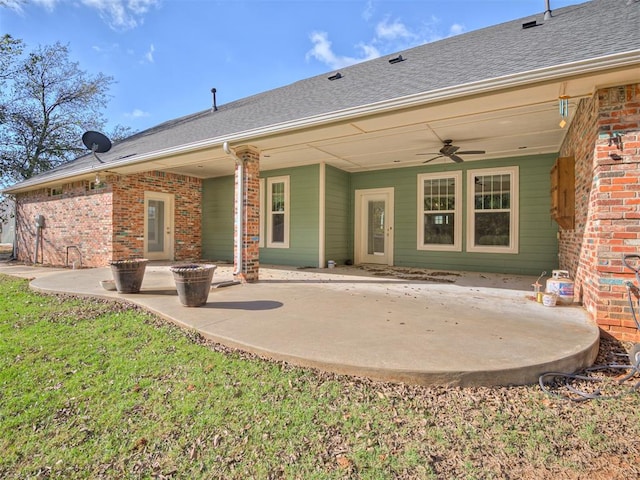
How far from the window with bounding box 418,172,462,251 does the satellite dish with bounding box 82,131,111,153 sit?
859 centimetres

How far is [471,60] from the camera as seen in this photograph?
4.47 m

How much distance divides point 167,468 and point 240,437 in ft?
1.23

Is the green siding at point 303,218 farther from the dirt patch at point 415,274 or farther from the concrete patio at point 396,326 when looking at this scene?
the concrete patio at point 396,326

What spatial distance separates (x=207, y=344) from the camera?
3051 mm

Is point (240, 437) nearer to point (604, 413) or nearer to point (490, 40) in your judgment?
point (604, 413)

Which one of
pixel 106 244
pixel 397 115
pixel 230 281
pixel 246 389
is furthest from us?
pixel 106 244

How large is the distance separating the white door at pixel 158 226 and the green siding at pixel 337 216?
4.96m

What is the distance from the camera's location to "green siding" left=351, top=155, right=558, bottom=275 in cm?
693

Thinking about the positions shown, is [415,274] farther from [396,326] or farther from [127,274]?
[127,274]

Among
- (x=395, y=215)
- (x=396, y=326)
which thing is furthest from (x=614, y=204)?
(x=395, y=215)

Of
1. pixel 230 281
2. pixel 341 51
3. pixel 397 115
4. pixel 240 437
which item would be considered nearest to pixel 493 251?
pixel 397 115

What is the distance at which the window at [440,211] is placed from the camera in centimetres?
790

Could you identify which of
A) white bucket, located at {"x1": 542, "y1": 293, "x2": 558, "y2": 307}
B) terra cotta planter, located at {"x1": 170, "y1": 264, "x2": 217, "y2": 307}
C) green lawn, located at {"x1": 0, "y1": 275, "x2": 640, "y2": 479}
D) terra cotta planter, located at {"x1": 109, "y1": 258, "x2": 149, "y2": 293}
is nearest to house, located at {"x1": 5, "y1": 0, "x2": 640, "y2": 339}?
white bucket, located at {"x1": 542, "y1": 293, "x2": 558, "y2": 307}

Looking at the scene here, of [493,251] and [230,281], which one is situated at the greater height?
[493,251]
